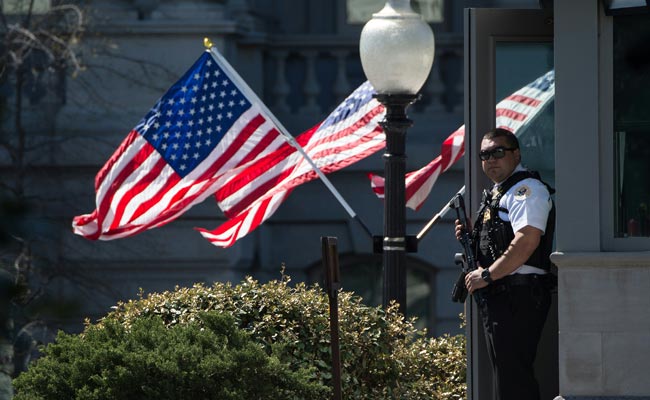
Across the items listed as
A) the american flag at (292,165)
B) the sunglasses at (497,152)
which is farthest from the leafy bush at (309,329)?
the american flag at (292,165)

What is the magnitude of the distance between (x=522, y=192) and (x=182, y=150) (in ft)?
18.1

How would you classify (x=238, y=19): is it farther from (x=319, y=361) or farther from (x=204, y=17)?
(x=319, y=361)

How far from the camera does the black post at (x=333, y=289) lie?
7512mm

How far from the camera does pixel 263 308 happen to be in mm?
8438

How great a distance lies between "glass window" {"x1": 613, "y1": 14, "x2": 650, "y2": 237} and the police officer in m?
0.40


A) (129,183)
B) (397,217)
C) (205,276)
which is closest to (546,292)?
(397,217)

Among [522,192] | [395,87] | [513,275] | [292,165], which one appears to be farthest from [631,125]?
[292,165]

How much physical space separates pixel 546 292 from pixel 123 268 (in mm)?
9284

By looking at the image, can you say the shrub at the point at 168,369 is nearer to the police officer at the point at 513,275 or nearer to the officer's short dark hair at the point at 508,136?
the police officer at the point at 513,275

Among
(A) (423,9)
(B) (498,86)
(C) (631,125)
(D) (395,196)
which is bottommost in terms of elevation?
(D) (395,196)

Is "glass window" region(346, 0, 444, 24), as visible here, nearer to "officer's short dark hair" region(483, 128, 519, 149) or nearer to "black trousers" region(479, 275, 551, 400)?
"officer's short dark hair" region(483, 128, 519, 149)

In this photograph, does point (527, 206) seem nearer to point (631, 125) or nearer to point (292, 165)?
point (631, 125)

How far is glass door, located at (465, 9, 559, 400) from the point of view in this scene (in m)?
8.41

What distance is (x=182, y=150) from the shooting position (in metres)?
12.9
